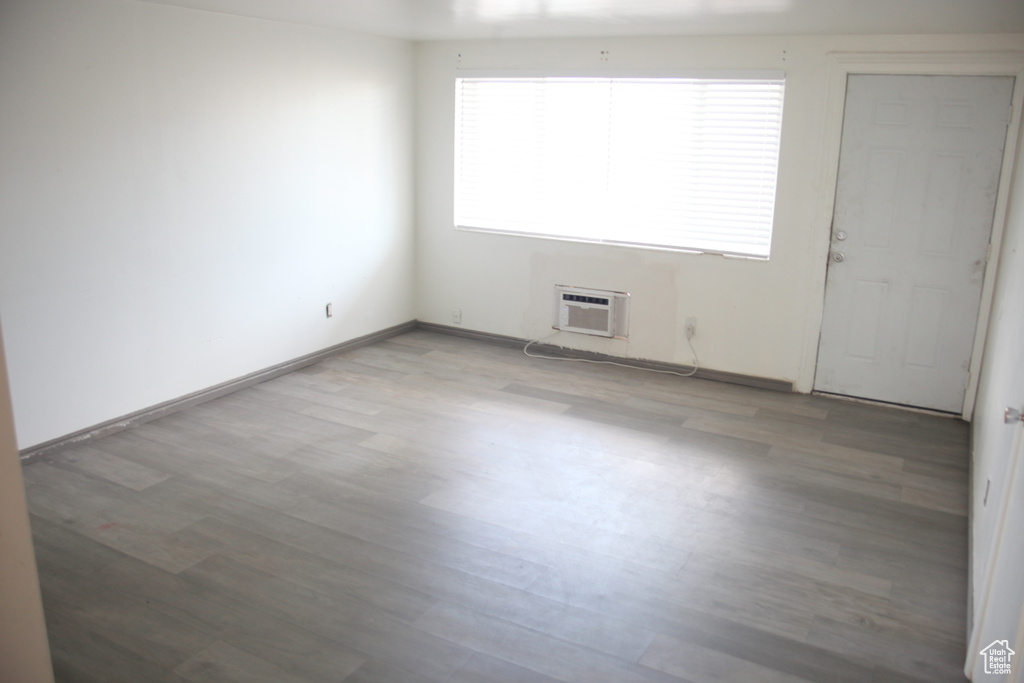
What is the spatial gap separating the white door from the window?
1.74 ft

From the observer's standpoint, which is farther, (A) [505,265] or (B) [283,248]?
(A) [505,265]

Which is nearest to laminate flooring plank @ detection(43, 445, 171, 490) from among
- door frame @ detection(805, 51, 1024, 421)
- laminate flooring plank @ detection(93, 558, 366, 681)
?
laminate flooring plank @ detection(93, 558, 366, 681)

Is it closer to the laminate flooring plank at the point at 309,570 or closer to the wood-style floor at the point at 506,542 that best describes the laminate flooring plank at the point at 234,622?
the wood-style floor at the point at 506,542

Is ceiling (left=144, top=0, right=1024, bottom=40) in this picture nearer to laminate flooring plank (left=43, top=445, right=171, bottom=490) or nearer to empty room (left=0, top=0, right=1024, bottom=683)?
empty room (left=0, top=0, right=1024, bottom=683)

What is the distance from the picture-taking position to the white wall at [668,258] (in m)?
4.86

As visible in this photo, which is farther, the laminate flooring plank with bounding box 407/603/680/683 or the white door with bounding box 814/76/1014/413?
the white door with bounding box 814/76/1014/413

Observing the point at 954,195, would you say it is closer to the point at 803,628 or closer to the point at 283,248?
the point at 803,628

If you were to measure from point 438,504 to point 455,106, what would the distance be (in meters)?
3.56

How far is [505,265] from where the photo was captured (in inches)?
240

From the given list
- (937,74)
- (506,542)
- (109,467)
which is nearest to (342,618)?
(506,542)

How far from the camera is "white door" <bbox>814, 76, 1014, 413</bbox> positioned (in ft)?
14.7

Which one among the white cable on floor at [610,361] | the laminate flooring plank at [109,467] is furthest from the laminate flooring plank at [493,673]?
the white cable on floor at [610,361]

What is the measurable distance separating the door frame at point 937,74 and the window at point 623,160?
13.2 inches

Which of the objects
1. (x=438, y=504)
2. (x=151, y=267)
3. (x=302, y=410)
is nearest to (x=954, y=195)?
(x=438, y=504)
